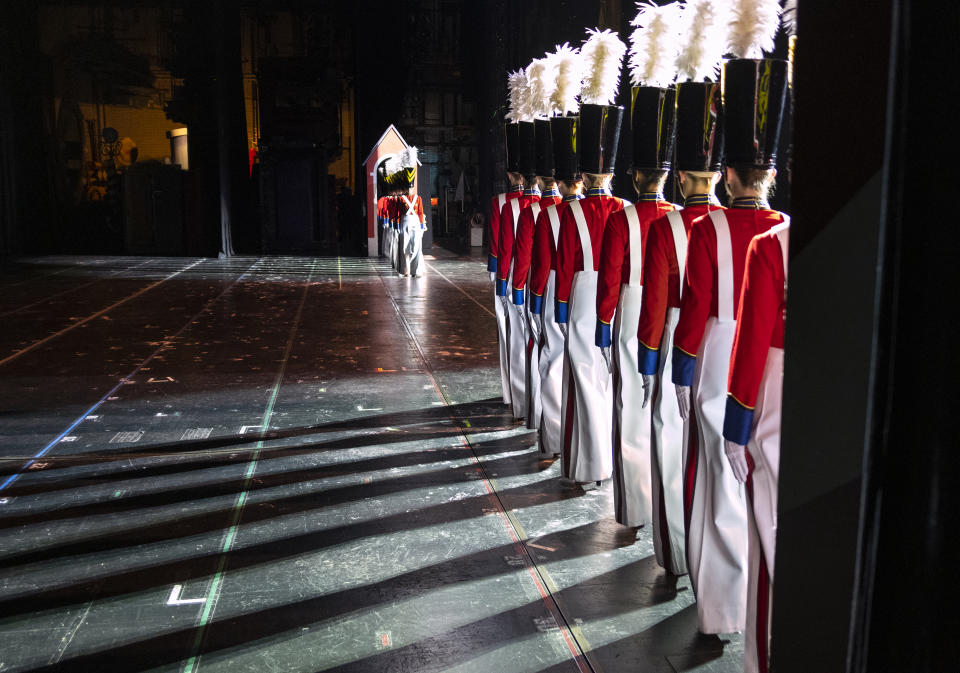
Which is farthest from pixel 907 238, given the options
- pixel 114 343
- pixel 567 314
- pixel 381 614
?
pixel 114 343

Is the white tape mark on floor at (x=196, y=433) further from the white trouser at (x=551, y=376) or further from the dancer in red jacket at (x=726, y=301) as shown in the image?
the dancer in red jacket at (x=726, y=301)

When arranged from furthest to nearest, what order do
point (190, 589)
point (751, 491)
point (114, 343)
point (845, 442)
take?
point (114, 343)
point (190, 589)
point (751, 491)
point (845, 442)

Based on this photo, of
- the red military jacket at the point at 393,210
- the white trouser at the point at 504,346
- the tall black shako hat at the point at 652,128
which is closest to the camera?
the tall black shako hat at the point at 652,128

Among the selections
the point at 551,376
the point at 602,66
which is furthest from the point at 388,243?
the point at 602,66

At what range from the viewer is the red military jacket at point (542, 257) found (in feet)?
14.3

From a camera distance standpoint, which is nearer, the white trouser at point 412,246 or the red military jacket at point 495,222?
the red military jacket at point 495,222

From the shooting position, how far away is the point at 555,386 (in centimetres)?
453

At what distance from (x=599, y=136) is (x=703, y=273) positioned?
1.55 meters

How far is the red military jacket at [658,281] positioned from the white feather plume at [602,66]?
1314 millimetres

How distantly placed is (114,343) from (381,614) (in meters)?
6.18

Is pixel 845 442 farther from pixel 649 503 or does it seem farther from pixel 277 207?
pixel 277 207

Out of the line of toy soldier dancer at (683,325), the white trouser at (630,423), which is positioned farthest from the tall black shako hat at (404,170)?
the white trouser at (630,423)

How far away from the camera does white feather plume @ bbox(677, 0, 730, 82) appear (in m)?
2.88

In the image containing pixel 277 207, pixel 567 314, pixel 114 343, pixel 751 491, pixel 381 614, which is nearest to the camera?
pixel 751 491
